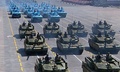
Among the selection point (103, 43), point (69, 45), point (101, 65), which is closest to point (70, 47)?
point (69, 45)

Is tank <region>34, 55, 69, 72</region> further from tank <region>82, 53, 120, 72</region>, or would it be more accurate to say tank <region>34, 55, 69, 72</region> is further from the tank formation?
tank <region>82, 53, 120, 72</region>

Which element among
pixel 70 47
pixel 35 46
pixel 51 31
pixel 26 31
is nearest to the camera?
pixel 35 46

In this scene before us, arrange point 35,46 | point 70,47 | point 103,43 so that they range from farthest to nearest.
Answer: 1. point 103,43
2. point 70,47
3. point 35,46

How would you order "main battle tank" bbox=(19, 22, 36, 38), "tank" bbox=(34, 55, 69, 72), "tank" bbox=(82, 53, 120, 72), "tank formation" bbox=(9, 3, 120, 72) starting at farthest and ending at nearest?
"main battle tank" bbox=(19, 22, 36, 38) → "tank formation" bbox=(9, 3, 120, 72) → "tank" bbox=(82, 53, 120, 72) → "tank" bbox=(34, 55, 69, 72)

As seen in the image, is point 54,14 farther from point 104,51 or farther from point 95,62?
point 95,62

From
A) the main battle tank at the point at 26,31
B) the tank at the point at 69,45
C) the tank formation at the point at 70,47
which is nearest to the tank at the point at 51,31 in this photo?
the tank formation at the point at 70,47

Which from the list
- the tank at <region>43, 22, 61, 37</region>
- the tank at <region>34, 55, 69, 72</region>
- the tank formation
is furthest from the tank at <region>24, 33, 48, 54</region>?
the tank at <region>43, 22, 61, 37</region>

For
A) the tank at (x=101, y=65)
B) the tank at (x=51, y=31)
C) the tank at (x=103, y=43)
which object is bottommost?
Result: the tank at (x=51, y=31)

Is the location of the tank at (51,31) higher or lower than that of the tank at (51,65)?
lower

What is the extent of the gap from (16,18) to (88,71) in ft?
156

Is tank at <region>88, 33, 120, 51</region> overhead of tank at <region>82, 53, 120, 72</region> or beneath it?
beneath

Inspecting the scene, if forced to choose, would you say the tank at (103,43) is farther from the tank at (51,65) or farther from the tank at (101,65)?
the tank at (51,65)

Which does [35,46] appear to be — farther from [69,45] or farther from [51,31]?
[51,31]

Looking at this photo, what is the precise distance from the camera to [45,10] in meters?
73.9
